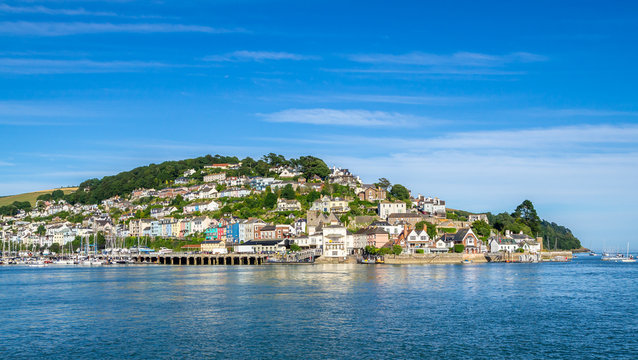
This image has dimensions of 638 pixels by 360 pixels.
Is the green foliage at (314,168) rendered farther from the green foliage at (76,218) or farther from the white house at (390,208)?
the green foliage at (76,218)

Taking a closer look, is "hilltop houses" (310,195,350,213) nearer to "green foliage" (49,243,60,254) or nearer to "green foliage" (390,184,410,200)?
"green foliage" (390,184,410,200)

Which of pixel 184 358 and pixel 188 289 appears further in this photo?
pixel 188 289

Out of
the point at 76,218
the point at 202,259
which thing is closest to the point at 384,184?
the point at 202,259

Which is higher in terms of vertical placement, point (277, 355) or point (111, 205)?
point (111, 205)

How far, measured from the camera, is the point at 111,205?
180750mm

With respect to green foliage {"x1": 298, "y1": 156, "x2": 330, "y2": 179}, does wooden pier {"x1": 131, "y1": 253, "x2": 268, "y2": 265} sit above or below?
below

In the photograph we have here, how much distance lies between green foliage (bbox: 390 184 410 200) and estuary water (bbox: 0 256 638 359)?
79671 millimetres

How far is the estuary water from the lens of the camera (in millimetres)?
27375

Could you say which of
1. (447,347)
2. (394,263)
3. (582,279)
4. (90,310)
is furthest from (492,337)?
(394,263)

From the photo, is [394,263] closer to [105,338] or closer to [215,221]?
[215,221]

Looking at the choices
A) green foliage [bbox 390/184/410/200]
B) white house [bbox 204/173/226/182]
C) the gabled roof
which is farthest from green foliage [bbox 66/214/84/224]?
green foliage [bbox 390/184/410/200]

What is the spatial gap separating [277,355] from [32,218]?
191222 mm

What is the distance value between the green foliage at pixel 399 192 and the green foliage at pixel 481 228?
20330 mm

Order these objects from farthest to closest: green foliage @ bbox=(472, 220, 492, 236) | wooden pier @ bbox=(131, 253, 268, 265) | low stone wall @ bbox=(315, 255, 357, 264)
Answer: green foliage @ bbox=(472, 220, 492, 236) → wooden pier @ bbox=(131, 253, 268, 265) → low stone wall @ bbox=(315, 255, 357, 264)
